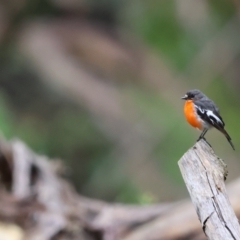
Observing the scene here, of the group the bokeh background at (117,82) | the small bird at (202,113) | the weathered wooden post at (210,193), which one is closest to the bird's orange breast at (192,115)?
the small bird at (202,113)

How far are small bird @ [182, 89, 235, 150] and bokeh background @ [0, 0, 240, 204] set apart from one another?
4.41 meters

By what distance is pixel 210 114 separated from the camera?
1954 mm

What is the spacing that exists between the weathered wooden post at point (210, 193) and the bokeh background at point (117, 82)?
15.3 feet

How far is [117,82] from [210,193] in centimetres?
688

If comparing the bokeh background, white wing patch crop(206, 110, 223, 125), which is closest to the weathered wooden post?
white wing patch crop(206, 110, 223, 125)

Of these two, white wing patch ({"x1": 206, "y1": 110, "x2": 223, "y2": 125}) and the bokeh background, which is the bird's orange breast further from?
the bokeh background

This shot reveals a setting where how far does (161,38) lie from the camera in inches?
323

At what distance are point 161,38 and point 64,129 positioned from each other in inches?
72.7

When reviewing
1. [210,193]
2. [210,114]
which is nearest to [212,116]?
[210,114]

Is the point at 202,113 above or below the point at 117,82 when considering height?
below

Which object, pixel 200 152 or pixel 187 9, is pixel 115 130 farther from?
pixel 200 152

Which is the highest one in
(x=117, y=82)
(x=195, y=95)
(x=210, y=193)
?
(x=117, y=82)

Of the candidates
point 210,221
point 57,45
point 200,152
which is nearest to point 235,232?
point 210,221

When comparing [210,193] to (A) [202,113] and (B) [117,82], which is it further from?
(B) [117,82]
